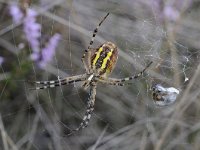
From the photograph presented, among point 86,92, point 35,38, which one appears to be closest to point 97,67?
point 86,92

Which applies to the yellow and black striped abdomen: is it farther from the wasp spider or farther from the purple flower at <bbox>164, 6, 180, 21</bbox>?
the purple flower at <bbox>164, 6, 180, 21</bbox>

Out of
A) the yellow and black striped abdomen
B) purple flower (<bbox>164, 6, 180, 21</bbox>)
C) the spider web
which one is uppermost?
purple flower (<bbox>164, 6, 180, 21</bbox>)

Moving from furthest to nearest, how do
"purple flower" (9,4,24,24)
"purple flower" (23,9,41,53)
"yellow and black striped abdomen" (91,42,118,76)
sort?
1. "purple flower" (9,4,24,24)
2. "purple flower" (23,9,41,53)
3. "yellow and black striped abdomen" (91,42,118,76)

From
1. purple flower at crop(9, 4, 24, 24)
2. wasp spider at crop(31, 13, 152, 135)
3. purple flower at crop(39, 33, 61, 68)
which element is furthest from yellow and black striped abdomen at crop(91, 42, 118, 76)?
purple flower at crop(9, 4, 24, 24)

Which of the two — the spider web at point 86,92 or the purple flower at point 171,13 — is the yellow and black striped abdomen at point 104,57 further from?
the purple flower at point 171,13

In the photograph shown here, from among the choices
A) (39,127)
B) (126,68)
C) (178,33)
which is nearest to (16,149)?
(39,127)

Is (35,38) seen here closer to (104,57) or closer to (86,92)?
(86,92)
